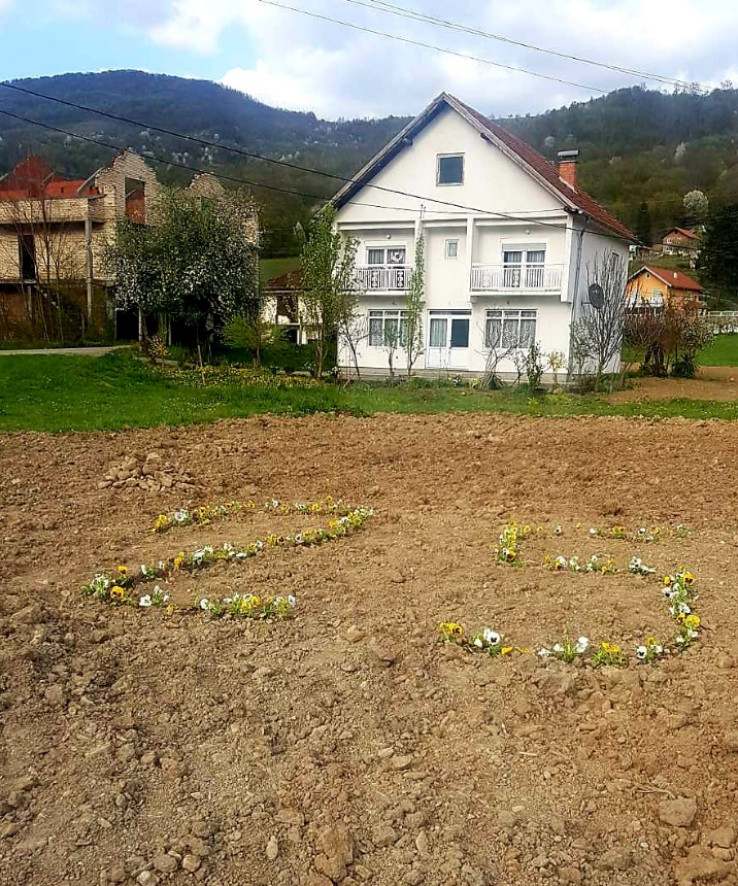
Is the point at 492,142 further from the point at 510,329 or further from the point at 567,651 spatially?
the point at 567,651

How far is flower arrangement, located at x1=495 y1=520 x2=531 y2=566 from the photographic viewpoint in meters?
5.87

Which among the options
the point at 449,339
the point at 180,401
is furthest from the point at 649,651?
the point at 449,339

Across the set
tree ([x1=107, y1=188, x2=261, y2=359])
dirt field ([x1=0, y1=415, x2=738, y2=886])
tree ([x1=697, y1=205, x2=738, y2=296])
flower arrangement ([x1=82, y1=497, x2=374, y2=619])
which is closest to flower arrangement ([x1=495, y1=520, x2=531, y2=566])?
dirt field ([x1=0, y1=415, x2=738, y2=886])

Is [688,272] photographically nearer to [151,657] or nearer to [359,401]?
[359,401]

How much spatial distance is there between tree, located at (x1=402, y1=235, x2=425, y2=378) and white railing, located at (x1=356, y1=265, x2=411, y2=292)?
332 millimetres

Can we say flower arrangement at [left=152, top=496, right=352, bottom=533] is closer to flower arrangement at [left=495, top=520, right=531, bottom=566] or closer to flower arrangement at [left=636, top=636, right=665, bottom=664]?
flower arrangement at [left=495, top=520, right=531, bottom=566]

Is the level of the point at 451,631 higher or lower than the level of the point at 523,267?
lower

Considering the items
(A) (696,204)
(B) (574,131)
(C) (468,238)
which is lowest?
(C) (468,238)

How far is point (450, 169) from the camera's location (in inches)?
973

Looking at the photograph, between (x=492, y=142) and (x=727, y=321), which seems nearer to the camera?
(x=492, y=142)

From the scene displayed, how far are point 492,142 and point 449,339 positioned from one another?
6159 mm

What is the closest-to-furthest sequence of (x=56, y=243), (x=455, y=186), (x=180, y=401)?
(x=180, y=401) → (x=455, y=186) → (x=56, y=243)

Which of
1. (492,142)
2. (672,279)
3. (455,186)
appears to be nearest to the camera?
(492,142)

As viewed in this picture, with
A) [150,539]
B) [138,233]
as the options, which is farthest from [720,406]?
[138,233]
